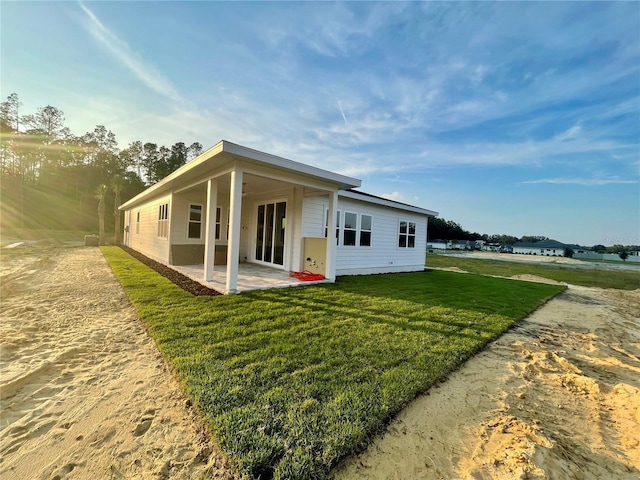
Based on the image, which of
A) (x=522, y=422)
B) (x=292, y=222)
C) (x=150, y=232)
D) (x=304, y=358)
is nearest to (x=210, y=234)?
(x=292, y=222)

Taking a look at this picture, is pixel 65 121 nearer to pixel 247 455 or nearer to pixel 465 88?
pixel 465 88

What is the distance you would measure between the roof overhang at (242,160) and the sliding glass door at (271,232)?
259 centimetres

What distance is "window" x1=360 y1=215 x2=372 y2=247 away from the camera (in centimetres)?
1006

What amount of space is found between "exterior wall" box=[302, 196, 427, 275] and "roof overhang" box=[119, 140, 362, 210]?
56.6 inches

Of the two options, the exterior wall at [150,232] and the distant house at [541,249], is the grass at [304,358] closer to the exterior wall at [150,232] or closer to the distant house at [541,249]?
the exterior wall at [150,232]

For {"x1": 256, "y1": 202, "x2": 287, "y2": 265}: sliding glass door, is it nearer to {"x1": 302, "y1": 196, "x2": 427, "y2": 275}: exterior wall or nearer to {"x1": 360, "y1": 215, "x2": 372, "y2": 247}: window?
{"x1": 302, "y1": 196, "x2": 427, "y2": 275}: exterior wall

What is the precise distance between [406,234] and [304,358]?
994 cm

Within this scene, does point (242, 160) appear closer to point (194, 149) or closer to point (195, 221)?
point (195, 221)

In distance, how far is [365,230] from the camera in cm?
1017

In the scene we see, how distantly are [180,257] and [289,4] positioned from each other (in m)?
8.42

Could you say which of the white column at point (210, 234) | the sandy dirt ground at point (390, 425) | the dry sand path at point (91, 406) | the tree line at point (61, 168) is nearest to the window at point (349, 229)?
the white column at point (210, 234)

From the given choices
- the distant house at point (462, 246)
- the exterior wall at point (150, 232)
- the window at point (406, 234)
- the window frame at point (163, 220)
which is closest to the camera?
the exterior wall at point (150, 232)

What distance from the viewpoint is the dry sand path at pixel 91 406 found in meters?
1.67

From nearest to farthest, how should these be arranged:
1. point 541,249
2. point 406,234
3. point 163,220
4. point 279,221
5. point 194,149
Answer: point 279,221 → point 163,220 → point 406,234 → point 194,149 → point 541,249
